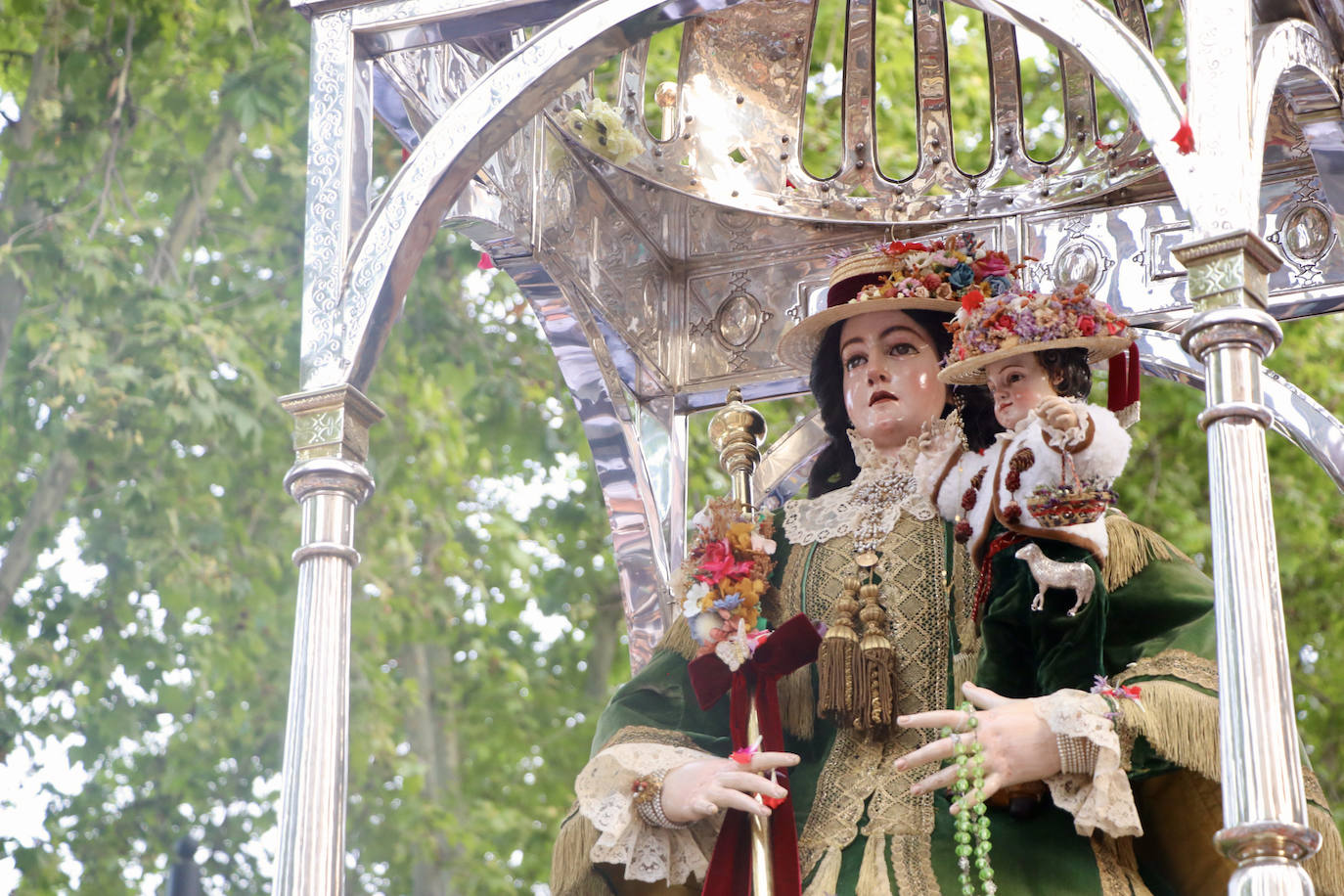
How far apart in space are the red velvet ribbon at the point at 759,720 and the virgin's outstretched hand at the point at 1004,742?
0.43 metres

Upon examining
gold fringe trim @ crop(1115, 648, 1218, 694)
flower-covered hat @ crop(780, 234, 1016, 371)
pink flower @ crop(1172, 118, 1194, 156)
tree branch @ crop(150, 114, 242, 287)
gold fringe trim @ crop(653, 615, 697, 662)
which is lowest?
gold fringe trim @ crop(1115, 648, 1218, 694)

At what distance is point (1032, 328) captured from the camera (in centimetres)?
478

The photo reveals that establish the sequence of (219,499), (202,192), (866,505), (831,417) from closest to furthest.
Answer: (866,505), (831,417), (219,499), (202,192)

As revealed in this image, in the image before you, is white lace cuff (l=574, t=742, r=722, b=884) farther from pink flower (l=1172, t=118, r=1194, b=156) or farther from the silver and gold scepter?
pink flower (l=1172, t=118, r=1194, b=156)

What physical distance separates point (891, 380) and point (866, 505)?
346 mm

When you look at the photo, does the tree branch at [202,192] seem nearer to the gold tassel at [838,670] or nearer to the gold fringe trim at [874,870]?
the gold tassel at [838,670]

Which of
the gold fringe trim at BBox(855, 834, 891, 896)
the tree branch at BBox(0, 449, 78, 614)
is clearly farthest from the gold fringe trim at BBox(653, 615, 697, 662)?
the tree branch at BBox(0, 449, 78, 614)

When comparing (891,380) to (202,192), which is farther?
(202,192)

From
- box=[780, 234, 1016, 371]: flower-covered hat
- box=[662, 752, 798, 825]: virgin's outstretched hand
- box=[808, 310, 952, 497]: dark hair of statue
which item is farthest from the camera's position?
box=[808, 310, 952, 497]: dark hair of statue

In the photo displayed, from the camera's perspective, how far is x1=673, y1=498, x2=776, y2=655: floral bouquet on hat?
5.03 meters

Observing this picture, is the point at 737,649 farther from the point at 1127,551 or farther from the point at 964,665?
the point at 1127,551

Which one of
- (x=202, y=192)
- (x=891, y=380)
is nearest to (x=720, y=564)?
(x=891, y=380)

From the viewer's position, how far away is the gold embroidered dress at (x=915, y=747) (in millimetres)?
4547

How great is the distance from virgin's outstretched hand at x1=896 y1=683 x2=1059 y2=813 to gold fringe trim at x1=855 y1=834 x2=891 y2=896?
12.3 inches
